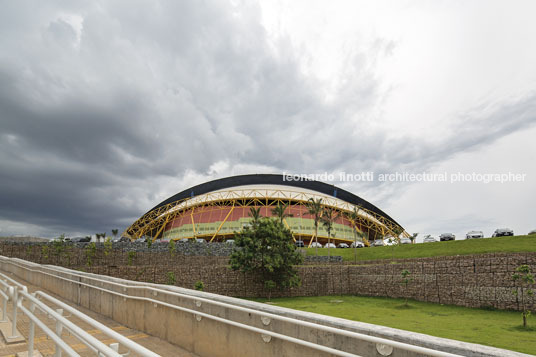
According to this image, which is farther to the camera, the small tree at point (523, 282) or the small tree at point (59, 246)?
the small tree at point (59, 246)

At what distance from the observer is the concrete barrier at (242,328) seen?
401 cm

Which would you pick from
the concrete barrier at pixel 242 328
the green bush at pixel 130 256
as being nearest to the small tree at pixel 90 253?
the green bush at pixel 130 256

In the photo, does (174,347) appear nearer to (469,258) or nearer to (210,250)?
(469,258)

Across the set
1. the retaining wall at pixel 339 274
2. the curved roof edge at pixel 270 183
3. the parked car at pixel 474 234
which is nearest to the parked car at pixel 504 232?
the parked car at pixel 474 234

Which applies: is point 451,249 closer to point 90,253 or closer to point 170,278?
point 170,278

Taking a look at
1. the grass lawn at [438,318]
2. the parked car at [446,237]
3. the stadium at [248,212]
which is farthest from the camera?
the stadium at [248,212]

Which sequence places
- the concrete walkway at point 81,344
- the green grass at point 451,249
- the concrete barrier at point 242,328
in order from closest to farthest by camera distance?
the concrete barrier at point 242,328, the concrete walkway at point 81,344, the green grass at point 451,249

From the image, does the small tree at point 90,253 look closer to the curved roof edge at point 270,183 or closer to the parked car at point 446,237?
the parked car at point 446,237

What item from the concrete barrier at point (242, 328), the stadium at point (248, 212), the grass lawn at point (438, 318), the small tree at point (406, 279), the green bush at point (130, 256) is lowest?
the grass lawn at point (438, 318)

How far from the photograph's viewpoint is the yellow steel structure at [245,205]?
7706cm

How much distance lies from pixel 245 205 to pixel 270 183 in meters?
13.3

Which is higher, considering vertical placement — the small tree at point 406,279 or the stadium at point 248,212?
the stadium at point 248,212

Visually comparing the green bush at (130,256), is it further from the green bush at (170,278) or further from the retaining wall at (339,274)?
the green bush at (170,278)

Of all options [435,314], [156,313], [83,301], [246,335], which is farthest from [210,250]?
[246,335]
